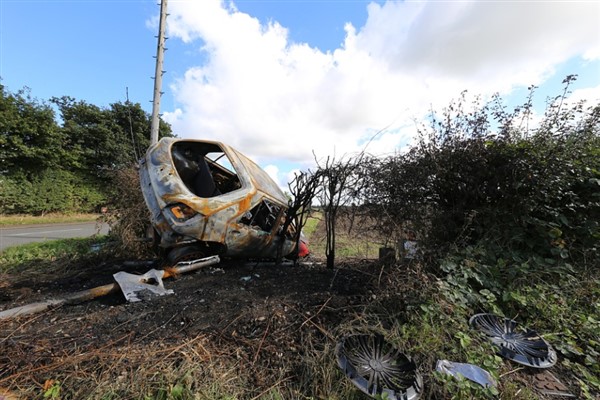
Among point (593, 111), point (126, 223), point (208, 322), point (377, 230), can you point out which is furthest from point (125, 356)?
point (593, 111)

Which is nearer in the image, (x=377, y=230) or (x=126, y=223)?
(x=377, y=230)

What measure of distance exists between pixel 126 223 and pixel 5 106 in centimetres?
1680

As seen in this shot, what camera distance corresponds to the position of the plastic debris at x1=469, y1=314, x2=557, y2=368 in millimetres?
2340

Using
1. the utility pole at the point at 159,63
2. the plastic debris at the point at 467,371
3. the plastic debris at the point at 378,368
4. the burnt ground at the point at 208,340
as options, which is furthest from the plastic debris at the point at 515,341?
the utility pole at the point at 159,63

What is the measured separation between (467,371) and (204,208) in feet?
9.88

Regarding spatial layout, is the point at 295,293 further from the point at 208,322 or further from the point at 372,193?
the point at 372,193

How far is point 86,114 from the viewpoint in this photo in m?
23.0

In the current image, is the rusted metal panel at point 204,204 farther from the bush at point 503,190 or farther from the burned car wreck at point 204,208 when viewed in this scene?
the bush at point 503,190

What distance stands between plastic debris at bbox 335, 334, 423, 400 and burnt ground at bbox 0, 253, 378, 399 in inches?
8.4

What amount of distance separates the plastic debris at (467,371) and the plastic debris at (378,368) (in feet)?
0.70

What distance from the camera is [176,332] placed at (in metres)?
2.56

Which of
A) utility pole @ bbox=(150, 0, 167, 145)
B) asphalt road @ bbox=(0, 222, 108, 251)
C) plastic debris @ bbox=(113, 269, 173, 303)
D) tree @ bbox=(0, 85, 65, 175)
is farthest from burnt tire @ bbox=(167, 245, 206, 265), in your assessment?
tree @ bbox=(0, 85, 65, 175)

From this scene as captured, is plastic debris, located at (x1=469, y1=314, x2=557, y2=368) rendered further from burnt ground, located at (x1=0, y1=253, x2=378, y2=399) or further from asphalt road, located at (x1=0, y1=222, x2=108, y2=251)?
asphalt road, located at (x1=0, y1=222, x2=108, y2=251)

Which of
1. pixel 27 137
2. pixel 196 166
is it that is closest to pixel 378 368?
pixel 196 166
